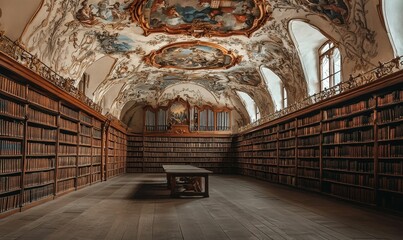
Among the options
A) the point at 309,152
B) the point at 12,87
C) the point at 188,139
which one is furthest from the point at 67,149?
the point at 188,139

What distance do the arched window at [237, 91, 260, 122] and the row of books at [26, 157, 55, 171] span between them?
15.0m

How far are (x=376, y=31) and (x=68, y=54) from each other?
8.93 m

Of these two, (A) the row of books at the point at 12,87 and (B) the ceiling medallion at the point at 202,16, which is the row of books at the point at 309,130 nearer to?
(B) the ceiling medallion at the point at 202,16

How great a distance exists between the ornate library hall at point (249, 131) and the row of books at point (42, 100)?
0.05 meters

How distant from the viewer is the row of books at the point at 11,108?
24.4 feet

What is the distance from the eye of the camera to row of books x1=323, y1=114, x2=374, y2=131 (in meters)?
9.62

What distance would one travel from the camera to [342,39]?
1135cm

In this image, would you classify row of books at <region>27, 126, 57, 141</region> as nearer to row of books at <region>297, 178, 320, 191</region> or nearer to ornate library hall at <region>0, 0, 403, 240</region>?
ornate library hall at <region>0, 0, 403, 240</region>

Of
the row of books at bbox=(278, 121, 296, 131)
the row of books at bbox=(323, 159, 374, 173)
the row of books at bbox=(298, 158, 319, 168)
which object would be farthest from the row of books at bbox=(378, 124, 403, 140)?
→ the row of books at bbox=(278, 121, 296, 131)

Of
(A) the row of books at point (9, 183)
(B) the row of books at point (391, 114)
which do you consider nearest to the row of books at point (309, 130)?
(B) the row of books at point (391, 114)

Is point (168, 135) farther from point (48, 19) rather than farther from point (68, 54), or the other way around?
point (48, 19)

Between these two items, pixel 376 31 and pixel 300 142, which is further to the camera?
pixel 300 142

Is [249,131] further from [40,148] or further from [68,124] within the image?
[40,148]

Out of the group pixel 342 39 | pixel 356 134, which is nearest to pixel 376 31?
pixel 342 39
